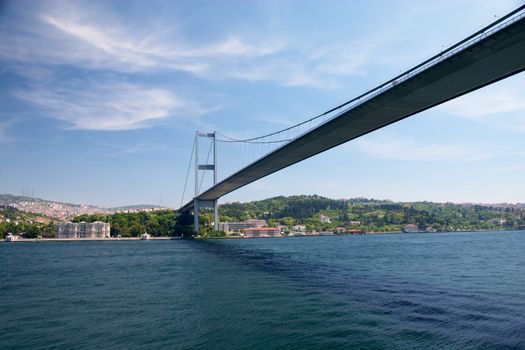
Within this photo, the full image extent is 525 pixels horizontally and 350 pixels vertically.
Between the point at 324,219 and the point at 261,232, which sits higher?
the point at 324,219

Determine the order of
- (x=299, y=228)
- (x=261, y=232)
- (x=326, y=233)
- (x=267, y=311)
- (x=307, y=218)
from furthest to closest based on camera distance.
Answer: (x=307, y=218) → (x=299, y=228) → (x=326, y=233) → (x=261, y=232) → (x=267, y=311)

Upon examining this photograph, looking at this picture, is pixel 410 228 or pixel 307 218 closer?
pixel 410 228

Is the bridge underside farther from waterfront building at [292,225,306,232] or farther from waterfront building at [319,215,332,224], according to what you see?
waterfront building at [319,215,332,224]

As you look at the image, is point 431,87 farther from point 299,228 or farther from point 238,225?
point 299,228

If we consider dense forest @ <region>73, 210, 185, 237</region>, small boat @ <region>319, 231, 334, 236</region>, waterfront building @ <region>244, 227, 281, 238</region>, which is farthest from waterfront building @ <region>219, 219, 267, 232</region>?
small boat @ <region>319, 231, 334, 236</region>

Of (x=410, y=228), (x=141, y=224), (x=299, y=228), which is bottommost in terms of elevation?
(x=410, y=228)

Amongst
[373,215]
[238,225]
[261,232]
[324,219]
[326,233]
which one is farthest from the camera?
[373,215]

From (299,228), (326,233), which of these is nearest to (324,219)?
(299,228)
